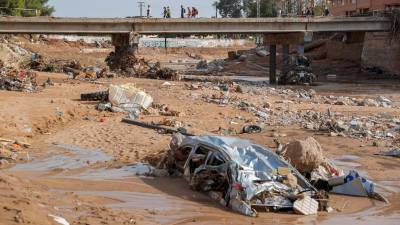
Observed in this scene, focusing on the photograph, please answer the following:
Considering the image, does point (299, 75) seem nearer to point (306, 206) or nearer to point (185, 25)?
point (185, 25)

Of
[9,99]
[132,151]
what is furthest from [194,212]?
[9,99]

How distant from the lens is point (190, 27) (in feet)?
160

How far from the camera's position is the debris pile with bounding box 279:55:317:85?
48.5 meters

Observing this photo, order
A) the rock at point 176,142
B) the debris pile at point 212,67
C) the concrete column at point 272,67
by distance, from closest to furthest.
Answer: the rock at point 176,142 < the concrete column at point 272,67 < the debris pile at point 212,67

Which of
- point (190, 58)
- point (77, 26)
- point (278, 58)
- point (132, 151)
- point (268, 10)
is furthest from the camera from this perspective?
point (268, 10)

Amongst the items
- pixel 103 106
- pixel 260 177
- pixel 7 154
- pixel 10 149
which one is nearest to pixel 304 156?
pixel 260 177

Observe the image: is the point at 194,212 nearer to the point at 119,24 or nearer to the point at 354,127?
the point at 354,127

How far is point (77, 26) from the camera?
45656mm

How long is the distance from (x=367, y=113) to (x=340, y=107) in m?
2.90

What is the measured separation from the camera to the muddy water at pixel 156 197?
1043cm

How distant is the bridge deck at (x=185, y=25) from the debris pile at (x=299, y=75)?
105 inches

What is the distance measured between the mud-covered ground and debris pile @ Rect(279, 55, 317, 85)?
1904cm

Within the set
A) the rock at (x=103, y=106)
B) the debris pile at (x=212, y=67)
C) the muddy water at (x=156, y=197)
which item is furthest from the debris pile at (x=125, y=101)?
the debris pile at (x=212, y=67)

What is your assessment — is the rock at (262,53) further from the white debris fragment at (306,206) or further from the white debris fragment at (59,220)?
the white debris fragment at (59,220)
